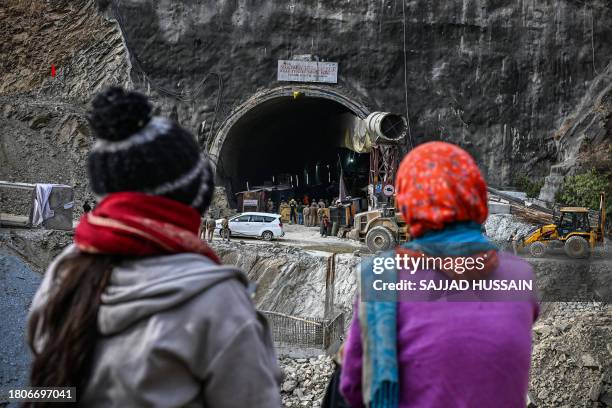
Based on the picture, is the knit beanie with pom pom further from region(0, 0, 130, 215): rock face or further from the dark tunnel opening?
the dark tunnel opening

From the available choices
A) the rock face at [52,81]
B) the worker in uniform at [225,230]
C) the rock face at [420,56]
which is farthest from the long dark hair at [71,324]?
the rock face at [420,56]

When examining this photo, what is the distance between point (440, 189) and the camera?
2383 mm

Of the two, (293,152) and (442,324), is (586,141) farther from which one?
(442,324)

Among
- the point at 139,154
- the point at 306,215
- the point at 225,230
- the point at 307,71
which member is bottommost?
the point at 225,230

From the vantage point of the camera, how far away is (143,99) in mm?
2252

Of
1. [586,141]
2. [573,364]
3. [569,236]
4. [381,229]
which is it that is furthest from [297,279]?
[586,141]

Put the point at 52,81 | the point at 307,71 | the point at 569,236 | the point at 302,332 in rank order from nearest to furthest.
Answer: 1. the point at 302,332
2. the point at 569,236
3. the point at 307,71
4. the point at 52,81

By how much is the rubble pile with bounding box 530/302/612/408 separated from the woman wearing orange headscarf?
355 inches

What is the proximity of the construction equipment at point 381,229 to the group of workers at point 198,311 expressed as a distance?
17362 millimetres

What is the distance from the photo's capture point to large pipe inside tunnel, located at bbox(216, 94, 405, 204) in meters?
29.4

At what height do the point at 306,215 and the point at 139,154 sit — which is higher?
the point at 139,154

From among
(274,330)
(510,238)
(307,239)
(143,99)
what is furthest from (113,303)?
(307,239)

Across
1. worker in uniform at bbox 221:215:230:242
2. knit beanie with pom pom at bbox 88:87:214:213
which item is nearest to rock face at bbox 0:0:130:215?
worker in uniform at bbox 221:215:230:242

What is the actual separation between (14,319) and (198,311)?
10.2m
